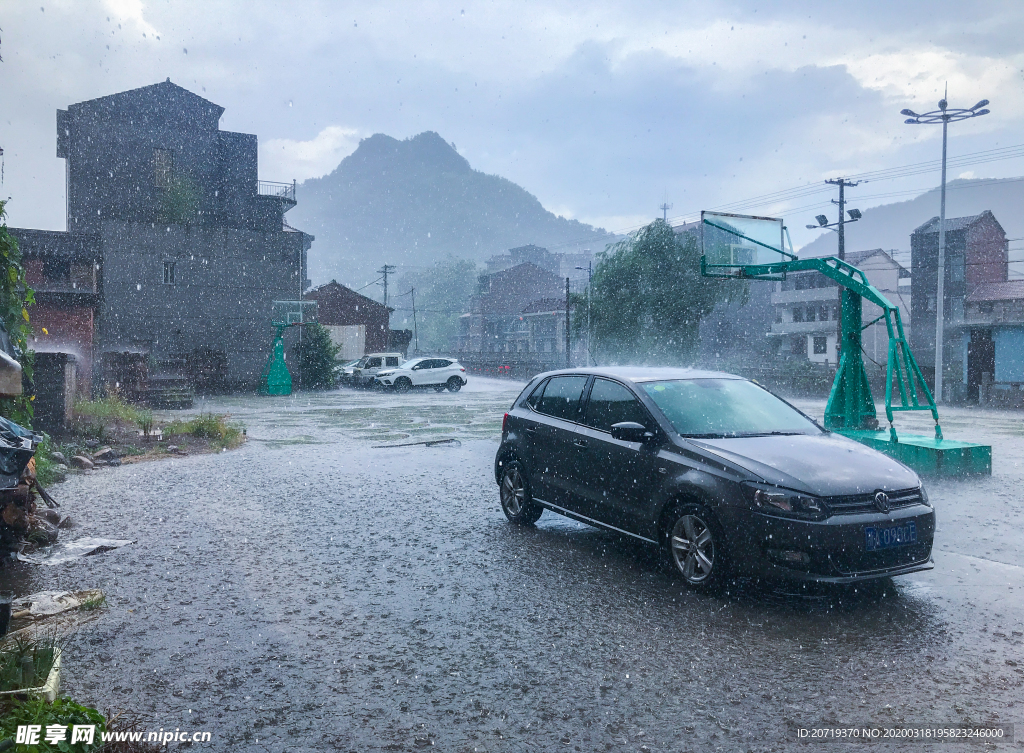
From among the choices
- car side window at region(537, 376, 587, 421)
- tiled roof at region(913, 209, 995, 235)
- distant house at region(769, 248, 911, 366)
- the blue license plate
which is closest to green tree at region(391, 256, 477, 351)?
distant house at region(769, 248, 911, 366)

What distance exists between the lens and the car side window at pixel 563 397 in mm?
7438

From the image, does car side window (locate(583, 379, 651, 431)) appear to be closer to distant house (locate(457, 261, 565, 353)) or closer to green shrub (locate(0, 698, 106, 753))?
green shrub (locate(0, 698, 106, 753))

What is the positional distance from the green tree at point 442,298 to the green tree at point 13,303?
339 feet

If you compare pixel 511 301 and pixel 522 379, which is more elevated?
pixel 511 301

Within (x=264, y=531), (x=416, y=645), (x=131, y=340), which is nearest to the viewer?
(x=416, y=645)

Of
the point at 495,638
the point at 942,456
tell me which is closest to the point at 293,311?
the point at 942,456

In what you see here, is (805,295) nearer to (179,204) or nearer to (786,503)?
(179,204)

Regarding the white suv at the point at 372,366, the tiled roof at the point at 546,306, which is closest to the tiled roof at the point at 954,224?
the white suv at the point at 372,366

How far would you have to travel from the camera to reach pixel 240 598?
568cm

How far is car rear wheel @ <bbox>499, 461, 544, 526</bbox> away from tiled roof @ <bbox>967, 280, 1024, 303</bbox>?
144 feet

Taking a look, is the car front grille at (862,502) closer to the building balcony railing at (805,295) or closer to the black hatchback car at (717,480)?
the black hatchback car at (717,480)

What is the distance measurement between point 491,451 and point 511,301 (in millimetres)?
79113

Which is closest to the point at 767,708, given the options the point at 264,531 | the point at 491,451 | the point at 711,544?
the point at 711,544

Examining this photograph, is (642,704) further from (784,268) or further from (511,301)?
(511,301)
